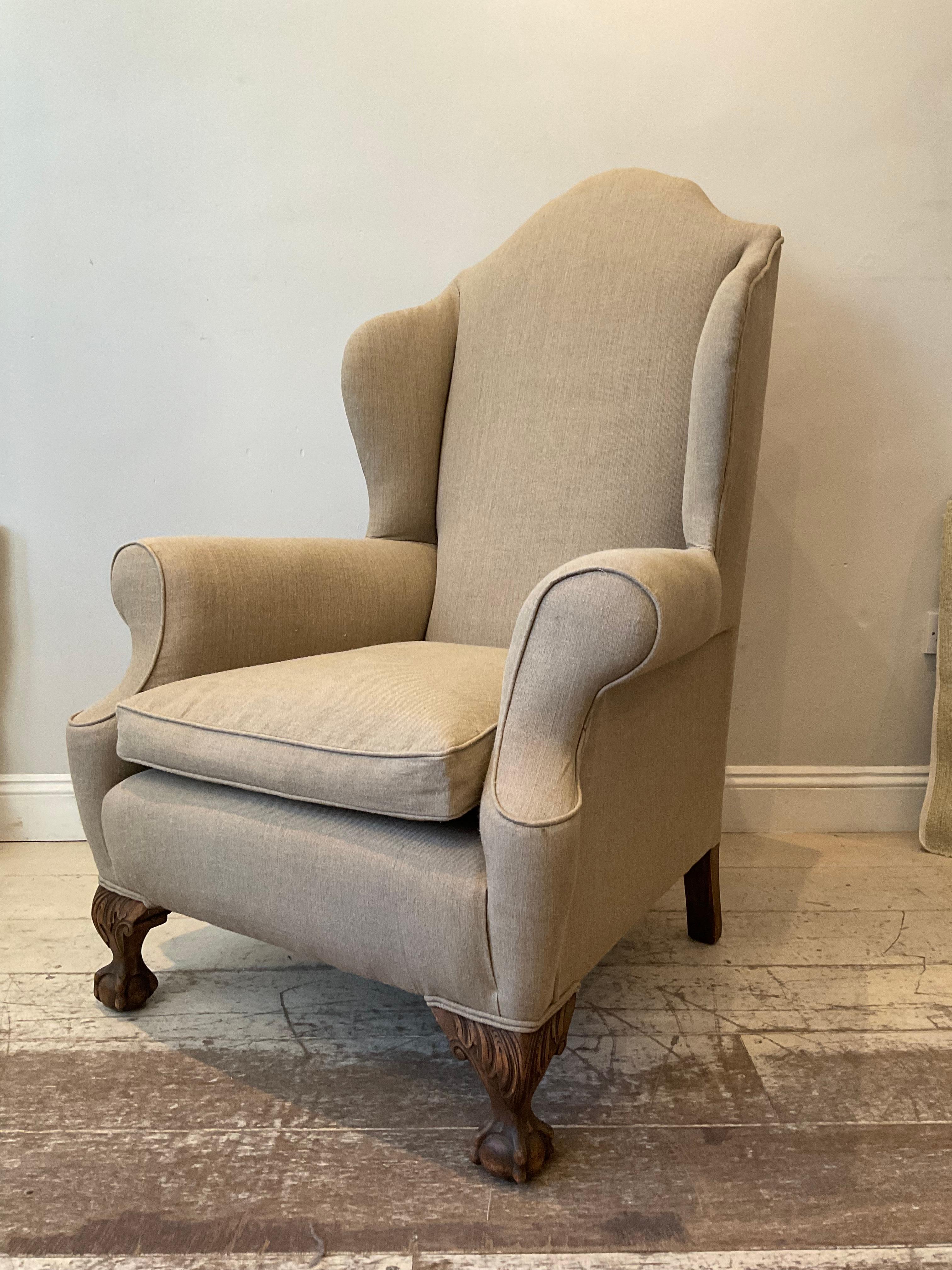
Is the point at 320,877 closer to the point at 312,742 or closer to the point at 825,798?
the point at 312,742

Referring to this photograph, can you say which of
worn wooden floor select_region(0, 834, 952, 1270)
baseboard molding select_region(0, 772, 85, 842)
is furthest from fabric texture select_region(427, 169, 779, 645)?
baseboard molding select_region(0, 772, 85, 842)

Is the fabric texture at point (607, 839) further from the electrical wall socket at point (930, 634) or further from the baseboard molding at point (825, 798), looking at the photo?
the electrical wall socket at point (930, 634)

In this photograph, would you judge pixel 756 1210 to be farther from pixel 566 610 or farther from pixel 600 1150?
pixel 566 610

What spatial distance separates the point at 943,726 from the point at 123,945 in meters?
1.64

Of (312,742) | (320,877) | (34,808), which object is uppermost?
(312,742)

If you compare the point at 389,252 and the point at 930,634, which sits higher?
the point at 389,252

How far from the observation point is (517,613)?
146 centimetres

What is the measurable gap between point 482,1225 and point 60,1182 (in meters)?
0.44

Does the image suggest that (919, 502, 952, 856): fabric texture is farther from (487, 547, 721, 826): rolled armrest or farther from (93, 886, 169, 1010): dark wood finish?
(93, 886, 169, 1010): dark wood finish

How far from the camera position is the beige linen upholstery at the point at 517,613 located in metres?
0.87

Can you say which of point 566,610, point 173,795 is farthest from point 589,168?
point 173,795

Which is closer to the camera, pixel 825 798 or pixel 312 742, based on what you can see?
pixel 312 742

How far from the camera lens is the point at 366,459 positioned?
1.61 meters

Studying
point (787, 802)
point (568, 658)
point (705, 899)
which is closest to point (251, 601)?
point (568, 658)
